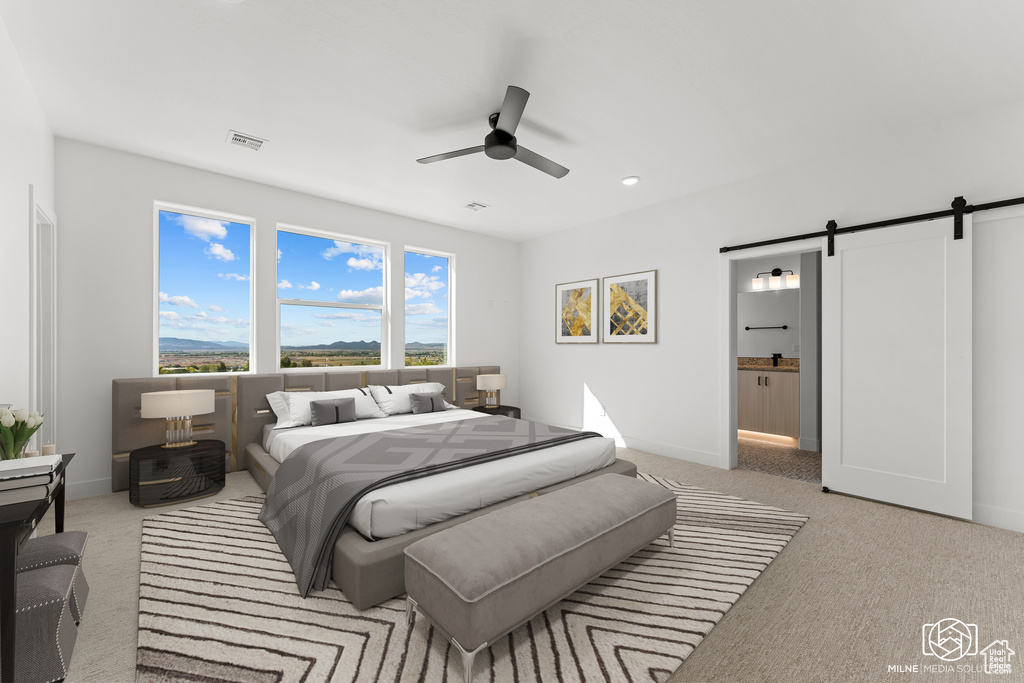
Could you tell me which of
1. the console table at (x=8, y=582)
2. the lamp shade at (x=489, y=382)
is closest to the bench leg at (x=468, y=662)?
the console table at (x=8, y=582)

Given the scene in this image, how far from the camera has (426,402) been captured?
15.7 ft

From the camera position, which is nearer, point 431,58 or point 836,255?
point 431,58

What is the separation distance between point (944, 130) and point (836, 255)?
1.05 meters

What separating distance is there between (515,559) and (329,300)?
4182 mm

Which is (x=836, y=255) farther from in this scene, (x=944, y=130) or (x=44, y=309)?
(x=44, y=309)

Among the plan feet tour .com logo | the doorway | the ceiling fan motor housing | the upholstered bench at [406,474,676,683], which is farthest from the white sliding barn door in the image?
the ceiling fan motor housing

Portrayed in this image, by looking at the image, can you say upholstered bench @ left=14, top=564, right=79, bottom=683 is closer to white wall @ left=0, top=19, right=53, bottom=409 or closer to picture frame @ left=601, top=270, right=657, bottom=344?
white wall @ left=0, top=19, right=53, bottom=409

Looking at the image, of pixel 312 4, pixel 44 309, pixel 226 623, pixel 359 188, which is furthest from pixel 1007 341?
pixel 44 309

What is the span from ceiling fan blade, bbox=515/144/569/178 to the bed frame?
225cm

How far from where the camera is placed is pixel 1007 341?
9.81ft

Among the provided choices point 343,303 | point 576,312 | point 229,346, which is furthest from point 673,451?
point 229,346

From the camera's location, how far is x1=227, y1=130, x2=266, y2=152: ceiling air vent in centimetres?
342

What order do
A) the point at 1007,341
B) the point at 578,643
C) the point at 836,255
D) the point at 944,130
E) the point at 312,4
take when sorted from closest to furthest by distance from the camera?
1. the point at 578,643
2. the point at 312,4
3. the point at 1007,341
4. the point at 944,130
5. the point at 836,255

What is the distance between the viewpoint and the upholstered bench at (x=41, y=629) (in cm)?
153
